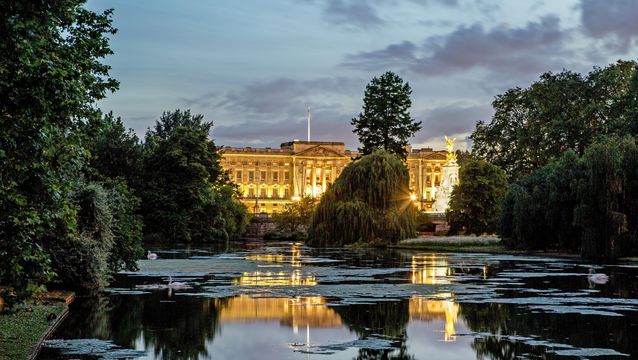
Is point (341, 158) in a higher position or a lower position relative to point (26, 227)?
higher

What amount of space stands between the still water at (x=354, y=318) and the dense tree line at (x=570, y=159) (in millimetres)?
14413

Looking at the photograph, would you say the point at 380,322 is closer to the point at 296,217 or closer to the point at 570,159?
the point at 570,159

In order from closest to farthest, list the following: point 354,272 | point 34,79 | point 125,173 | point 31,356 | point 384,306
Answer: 1. point 34,79
2. point 31,356
3. point 384,306
4. point 354,272
5. point 125,173

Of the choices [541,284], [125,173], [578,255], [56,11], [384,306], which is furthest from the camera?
[125,173]

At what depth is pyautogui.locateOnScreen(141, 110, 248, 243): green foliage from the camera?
272 feet

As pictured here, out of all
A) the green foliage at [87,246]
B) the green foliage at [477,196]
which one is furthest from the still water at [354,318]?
the green foliage at [477,196]

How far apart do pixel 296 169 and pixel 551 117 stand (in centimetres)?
11016

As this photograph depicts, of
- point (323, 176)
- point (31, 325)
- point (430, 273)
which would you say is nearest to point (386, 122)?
point (430, 273)

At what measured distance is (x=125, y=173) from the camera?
78.4 meters

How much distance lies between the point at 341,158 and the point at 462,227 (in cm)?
10752

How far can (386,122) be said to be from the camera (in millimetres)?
93062

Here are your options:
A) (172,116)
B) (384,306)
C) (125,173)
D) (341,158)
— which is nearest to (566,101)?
(125,173)

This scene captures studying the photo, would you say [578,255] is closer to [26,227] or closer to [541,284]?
[541,284]

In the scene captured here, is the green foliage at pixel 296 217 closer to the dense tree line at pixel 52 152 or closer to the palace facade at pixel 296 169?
the palace facade at pixel 296 169
